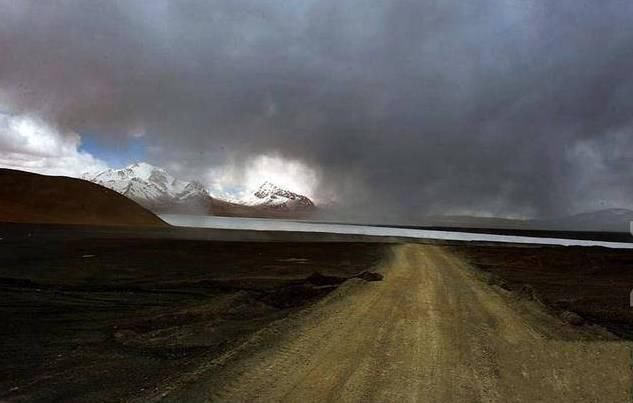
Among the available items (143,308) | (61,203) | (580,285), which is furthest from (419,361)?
(61,203)

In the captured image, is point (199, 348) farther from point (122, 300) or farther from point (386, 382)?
point (122, 300)

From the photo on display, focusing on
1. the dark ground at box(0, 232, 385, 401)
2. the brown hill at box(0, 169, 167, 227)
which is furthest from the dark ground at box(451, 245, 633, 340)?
the brown hill at box(0, 169, 167, 227)

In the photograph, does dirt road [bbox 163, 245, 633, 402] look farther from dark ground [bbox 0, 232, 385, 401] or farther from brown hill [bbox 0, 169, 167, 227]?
brown hill [bbox 0, 169, 167, 227]

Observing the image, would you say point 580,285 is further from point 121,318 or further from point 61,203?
point 61,203

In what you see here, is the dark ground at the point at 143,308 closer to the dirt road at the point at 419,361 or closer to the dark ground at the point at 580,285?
the dark ground at the point at 580,285

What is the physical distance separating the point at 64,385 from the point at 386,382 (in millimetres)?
5497

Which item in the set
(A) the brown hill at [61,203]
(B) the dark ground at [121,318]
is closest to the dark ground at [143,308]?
(B) the dark ground at [121,318]

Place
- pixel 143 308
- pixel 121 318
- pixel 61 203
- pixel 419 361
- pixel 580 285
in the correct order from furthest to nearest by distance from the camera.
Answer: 1. pixel 61 203
2. pixel 580 285
3. pixel 143 308
4. pixel 121 318
5. pixel 419 361

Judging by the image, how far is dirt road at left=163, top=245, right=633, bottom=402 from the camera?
725cm

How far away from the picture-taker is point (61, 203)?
396 feet

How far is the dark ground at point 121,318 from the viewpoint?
8273 millimetres

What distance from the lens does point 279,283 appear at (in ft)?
78.3

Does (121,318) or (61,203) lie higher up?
(61,203)

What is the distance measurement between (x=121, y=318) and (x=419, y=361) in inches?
379
